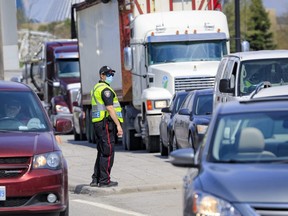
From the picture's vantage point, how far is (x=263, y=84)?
16609 millimetres

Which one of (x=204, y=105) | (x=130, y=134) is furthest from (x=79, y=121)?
(x=204, y=105)

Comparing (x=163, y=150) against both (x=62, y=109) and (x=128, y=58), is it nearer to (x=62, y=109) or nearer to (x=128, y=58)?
(x=128, y=58)

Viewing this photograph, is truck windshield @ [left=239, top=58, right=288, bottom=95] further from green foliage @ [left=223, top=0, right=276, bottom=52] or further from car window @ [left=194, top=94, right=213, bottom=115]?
green foliage @ [left=223, top=0, right=276, bottom=52]

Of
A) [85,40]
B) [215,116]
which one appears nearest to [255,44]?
[85,40]

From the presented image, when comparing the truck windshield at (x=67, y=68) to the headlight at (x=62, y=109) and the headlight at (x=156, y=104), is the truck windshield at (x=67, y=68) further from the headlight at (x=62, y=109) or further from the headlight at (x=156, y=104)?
the headlight at (x=156, y=104)

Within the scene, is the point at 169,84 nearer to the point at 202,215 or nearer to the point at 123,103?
the point at 123,103

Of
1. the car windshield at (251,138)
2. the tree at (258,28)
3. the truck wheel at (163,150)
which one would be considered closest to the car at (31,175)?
the car windshield at (251,138)

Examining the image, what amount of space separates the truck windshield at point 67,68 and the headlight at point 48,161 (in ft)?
94.9

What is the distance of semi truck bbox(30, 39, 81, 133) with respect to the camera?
39844mm

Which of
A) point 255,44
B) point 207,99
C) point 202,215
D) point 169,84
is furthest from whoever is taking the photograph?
point 255,44

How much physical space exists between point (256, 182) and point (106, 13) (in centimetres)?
2129

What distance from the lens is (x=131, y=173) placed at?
61.5ft

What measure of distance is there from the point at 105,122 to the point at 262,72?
3.11 metres

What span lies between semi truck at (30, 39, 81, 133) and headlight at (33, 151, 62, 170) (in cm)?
2691
